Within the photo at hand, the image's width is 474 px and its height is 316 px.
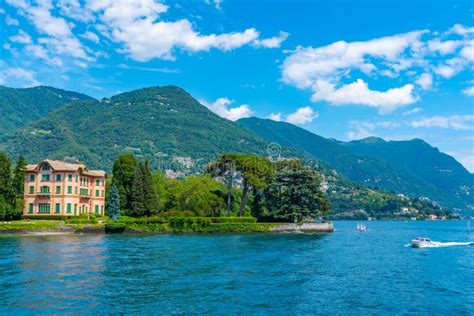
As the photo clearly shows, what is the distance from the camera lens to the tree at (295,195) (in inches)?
3546

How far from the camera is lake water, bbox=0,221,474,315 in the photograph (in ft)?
85.4

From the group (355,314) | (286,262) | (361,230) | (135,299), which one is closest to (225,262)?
(286,262)

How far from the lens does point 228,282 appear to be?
107 feet

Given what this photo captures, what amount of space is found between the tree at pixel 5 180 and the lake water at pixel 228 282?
128 ft

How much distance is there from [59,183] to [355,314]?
78902 mm

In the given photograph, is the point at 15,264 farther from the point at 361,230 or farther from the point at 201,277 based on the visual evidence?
the point at 361,230

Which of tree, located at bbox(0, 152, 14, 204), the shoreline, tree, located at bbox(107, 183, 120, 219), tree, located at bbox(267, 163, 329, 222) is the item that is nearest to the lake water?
the shoreline

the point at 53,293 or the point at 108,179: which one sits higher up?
the point at 108,179

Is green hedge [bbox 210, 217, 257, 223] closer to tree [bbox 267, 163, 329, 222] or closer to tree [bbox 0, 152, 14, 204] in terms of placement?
tree [bbox 267, 163, 329, 222]

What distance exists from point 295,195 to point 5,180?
179 ft

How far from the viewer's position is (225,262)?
1688 inches

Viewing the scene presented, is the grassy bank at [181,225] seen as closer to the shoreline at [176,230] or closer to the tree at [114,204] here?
the shoreline at [176,230]

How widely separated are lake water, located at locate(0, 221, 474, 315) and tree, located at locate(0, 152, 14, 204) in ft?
128

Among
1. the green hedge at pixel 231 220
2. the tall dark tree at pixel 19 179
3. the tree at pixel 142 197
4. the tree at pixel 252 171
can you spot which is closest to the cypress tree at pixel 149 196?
the tree at pixel 142 197
